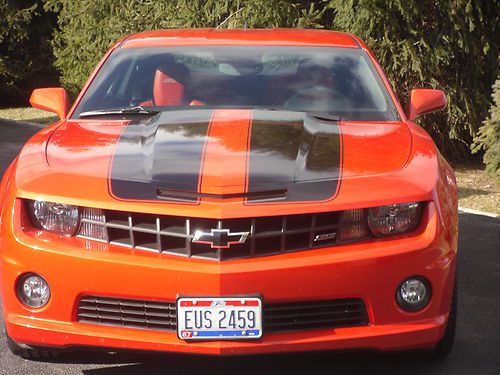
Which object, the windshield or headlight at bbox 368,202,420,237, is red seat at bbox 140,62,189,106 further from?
headlight at bbox 368,202,420,237

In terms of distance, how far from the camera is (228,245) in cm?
394

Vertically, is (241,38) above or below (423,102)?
above

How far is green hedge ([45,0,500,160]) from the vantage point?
11281 millimetres

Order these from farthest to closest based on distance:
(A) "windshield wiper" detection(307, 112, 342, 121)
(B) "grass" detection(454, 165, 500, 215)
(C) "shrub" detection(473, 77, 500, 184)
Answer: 1. (C) "shrub" detection(473, 77, 500, 184)
2. (B) "grass" detection(454, 165, 500, 215)
3. (A) "windshield wiper" detection(307, 112, 342, 121)

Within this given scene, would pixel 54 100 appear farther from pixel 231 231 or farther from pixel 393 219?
pixel 393 219

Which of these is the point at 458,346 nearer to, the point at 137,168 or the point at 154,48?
the point at 137,168

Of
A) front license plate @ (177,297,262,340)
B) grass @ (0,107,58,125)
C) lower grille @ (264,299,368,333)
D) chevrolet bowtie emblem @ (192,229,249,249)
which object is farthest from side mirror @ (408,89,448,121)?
grass @ (0,107,58,125)

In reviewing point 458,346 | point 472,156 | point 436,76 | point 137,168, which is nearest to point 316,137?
point 137,168

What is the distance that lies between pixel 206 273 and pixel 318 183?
0.59 metres

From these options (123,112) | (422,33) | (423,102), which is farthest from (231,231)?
(422,33)

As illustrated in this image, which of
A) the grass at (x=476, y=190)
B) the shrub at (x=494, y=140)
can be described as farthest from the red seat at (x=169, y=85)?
the shrub at (x=494, y=140)

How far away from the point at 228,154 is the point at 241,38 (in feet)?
5.62

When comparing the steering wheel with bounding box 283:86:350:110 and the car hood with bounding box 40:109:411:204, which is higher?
the car hood with bounding box 40:109:411:204

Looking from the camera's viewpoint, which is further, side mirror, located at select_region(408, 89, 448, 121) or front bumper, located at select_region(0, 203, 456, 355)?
side mirror, located at select_region(408, 89, 448, 121)
